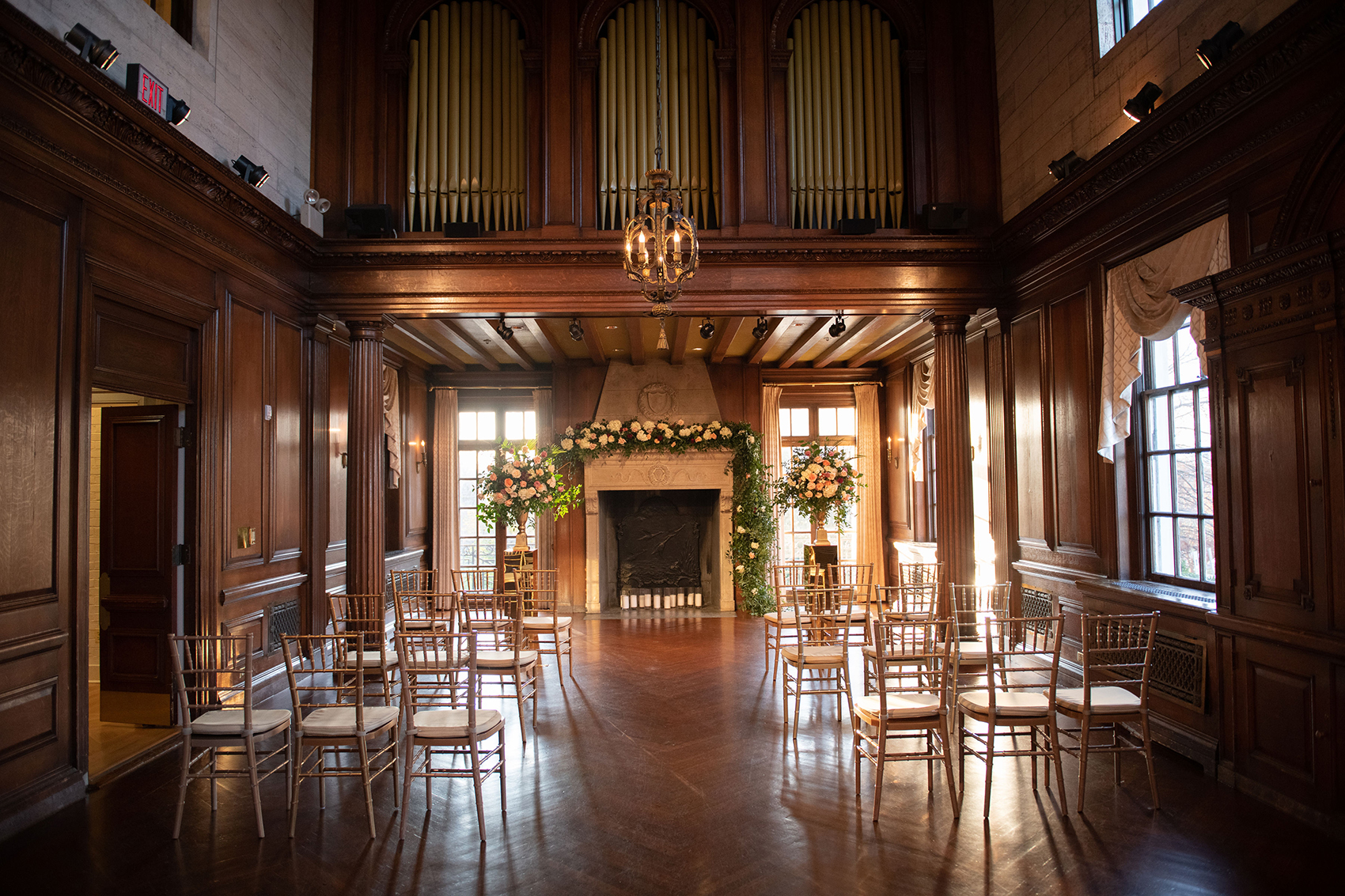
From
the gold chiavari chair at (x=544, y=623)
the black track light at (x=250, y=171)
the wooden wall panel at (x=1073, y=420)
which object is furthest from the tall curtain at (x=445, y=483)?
the wooden wall panel at (x=1073, y=420)

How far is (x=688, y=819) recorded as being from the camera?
3.88 meters

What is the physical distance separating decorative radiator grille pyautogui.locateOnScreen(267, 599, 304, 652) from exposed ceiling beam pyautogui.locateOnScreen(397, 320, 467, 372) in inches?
113

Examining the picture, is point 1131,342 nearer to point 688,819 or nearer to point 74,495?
point 688,819

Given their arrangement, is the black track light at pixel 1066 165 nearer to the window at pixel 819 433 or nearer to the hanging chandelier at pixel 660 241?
the hanging chandelier at pixel 660 241

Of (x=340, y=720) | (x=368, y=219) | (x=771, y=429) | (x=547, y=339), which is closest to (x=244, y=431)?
(x=368, y=219)

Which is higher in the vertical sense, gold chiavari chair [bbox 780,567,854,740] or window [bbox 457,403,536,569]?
window [bbox 457,403,536,569]

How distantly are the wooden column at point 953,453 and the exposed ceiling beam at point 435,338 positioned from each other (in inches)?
206

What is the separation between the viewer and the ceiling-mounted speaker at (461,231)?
23.6 ft

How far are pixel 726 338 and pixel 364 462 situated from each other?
4305 millimetres

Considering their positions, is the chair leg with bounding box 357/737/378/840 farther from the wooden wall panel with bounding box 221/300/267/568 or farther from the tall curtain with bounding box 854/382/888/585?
the tall curtain with bounding box 854/382/888/585

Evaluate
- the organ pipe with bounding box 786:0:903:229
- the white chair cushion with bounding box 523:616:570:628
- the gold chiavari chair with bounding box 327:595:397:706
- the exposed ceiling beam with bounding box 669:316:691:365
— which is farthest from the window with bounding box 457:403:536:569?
the organ pipe with bounding box 786:0:903:229

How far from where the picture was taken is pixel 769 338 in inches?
386

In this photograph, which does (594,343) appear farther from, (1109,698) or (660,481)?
(1109,698)

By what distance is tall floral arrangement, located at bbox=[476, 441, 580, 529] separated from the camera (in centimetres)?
904
